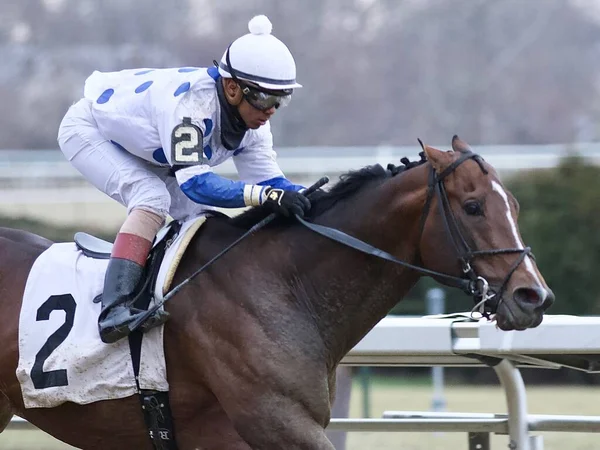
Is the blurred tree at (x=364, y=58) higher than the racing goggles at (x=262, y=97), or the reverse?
the blurred tree at (x=364, y=58)

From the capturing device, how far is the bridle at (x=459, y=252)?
378 cm

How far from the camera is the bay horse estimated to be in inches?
152

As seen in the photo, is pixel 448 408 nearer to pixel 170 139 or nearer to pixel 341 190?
pixel 341 190

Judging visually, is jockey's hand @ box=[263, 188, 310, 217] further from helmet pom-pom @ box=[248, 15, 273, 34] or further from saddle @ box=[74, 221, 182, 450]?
helmet pom-pom @ box=[248, 15, 273, 34]

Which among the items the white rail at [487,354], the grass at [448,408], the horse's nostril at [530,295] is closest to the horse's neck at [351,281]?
the horse's nostril at [530,295]

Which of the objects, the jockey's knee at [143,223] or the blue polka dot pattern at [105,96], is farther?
the blue polka dot pattern at [105,96]

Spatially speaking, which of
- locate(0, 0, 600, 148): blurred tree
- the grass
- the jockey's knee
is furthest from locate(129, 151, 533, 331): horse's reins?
locate(0, 0, 600, 148): blurred tree

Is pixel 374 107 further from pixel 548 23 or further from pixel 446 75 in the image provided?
pixel 548 23

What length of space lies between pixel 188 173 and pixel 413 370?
34.7 feet

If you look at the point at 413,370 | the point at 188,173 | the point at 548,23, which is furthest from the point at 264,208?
the point at 548,23

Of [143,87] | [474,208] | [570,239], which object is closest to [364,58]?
[570,239]

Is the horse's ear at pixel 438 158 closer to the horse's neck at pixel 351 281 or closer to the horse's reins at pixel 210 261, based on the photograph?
the horse's neck at pixel 351 281

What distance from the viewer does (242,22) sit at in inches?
1225

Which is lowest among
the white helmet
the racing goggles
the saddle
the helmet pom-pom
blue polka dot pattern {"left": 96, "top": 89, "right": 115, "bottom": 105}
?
the saddle
